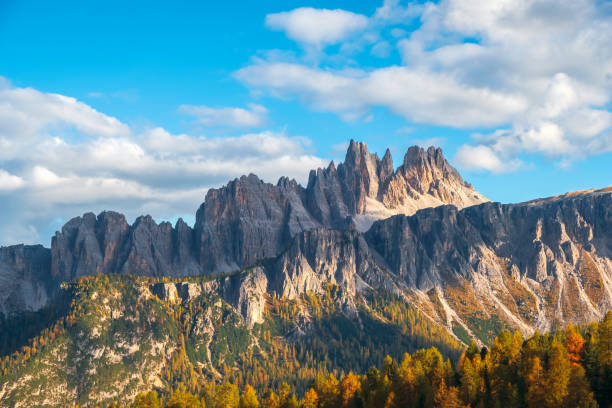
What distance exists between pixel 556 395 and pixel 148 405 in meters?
94.3

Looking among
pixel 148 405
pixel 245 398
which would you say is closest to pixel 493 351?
pixel 245 398

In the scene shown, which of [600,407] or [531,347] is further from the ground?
[531,347]

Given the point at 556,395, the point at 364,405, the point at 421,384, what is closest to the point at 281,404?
the point at 364,405

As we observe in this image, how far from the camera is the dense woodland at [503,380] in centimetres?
10606

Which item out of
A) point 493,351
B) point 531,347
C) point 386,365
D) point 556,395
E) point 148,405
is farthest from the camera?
point 148,405

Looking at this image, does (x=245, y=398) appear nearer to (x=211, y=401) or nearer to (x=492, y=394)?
(x=211, y=401)

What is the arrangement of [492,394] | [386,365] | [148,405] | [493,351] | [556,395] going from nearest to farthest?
[556,395] < [492,394] < [493,351] < [386,365] < [148,405]

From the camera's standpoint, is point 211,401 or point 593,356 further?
point 211,401

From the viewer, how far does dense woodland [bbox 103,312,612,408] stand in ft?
348

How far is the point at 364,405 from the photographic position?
416 feet

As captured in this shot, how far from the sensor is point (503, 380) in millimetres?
114875

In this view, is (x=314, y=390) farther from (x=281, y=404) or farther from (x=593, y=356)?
(x=593, y=356)

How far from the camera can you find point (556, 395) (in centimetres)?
10381

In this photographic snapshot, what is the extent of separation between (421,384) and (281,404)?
3360 centimetres
